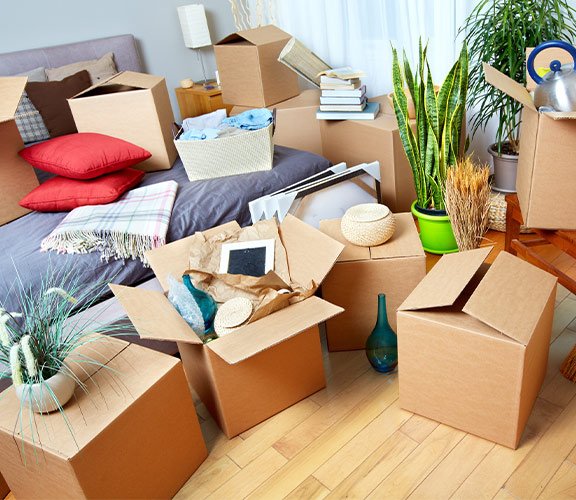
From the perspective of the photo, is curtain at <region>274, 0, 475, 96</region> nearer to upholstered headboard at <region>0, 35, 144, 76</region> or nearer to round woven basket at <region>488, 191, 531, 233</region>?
round woven basket at <region>488, 191, 531, 233</region>

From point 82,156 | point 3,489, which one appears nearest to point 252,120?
point 82,156

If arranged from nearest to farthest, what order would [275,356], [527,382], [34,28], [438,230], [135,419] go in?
[135,419], [527,382], [275,356], [438,230], [34,28]

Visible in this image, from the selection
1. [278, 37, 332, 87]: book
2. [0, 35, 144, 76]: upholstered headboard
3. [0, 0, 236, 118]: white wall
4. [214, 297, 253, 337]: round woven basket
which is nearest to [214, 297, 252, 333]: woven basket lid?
[214, 297, 253, 337]: round woven basket

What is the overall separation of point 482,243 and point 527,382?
1.13 meters

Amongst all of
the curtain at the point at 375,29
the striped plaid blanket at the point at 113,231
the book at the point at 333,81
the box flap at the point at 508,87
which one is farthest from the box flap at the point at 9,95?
the curtain at the point at 375,29

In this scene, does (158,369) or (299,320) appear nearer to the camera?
(158,369)

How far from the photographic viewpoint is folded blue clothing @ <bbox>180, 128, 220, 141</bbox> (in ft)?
7.30

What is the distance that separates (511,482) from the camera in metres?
1.38

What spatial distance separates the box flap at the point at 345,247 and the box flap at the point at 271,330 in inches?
9.6

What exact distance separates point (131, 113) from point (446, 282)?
5.07ft

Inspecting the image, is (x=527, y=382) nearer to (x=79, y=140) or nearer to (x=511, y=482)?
(x=511, y=482)

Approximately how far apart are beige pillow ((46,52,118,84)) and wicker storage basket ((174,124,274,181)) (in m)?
1.50

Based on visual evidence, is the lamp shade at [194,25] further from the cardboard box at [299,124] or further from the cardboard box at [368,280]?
the cardboard box at [368,280]

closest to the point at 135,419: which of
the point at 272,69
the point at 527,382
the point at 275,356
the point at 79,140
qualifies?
the point at 275,356
